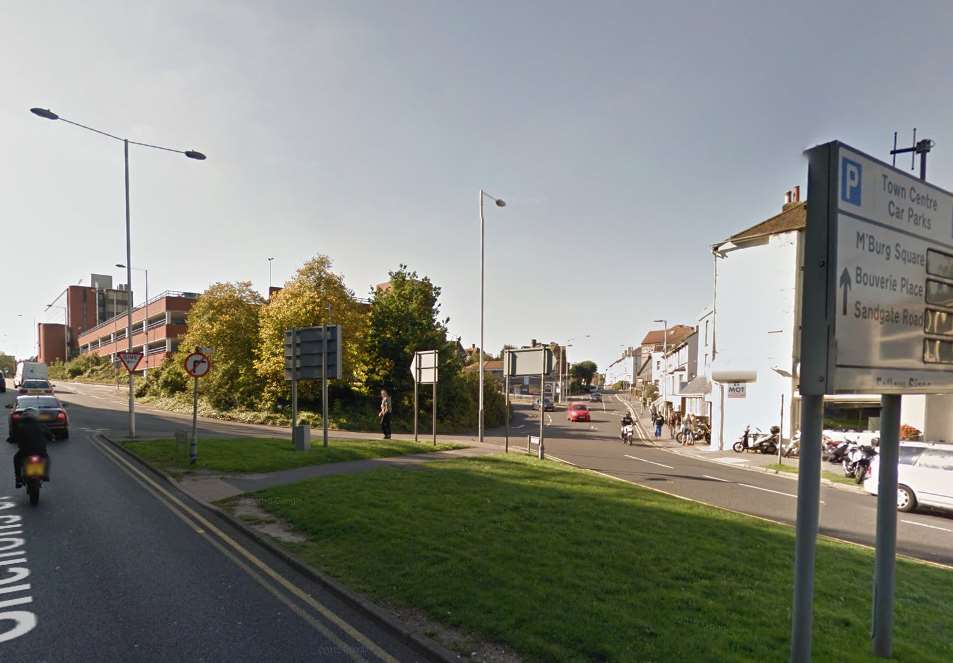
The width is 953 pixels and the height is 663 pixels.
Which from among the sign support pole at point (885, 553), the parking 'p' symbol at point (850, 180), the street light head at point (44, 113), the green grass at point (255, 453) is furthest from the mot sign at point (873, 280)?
the street light head at point (44, 113)

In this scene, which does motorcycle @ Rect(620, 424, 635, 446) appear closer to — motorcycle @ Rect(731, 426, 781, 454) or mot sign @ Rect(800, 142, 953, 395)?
motorcycle @ Rect(731, 426, 781, 454)

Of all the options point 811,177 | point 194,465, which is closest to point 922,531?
point 811,177

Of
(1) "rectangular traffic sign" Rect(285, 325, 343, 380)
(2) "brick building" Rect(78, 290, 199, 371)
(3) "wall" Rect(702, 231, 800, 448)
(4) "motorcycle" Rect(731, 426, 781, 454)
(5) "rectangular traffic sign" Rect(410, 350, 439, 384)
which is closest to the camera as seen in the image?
(1) "rectangular traffic sign" Rect(285, 325, 343, 380)

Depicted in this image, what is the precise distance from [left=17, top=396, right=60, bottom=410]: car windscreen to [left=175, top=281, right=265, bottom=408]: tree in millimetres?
13423

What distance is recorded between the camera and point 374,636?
4.65 metres

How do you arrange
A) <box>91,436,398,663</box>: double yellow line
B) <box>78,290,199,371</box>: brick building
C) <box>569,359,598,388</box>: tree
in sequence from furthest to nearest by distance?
<box>569,359,598,388</box>: tree < <box>78,290,199,371</box>: brick building < <box>91,436,398,663</box>: double yellow line

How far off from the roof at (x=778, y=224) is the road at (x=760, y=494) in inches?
456

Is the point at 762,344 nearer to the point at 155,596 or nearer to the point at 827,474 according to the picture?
the point at 827,474

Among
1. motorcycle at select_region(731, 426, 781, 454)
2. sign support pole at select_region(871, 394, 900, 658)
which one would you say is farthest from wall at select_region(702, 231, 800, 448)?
sign support pole at select_region(871, 394, 900, 658)

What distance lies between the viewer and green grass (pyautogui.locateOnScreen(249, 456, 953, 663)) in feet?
14.3

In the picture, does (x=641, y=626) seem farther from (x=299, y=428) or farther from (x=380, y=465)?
(x=299, y=428)

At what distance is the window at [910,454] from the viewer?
1251cm

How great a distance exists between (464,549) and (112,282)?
11692 centimetres

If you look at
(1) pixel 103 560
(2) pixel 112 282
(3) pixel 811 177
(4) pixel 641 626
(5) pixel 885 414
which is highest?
(2) pixel 112 282
